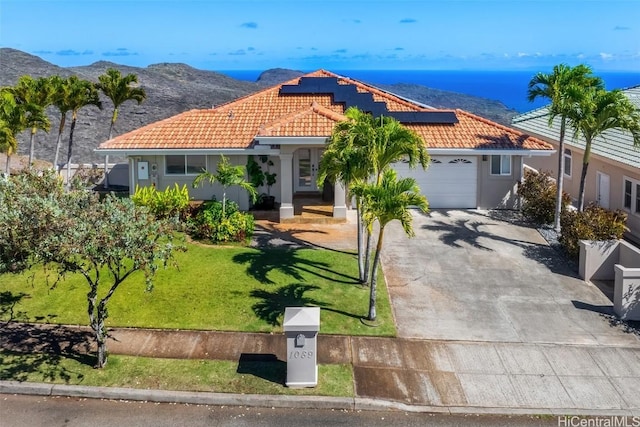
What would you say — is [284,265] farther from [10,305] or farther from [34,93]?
[34,93]

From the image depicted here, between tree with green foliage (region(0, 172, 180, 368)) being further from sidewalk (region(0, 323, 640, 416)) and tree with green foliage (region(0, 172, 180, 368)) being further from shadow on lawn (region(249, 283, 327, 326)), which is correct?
shadow on lawn (region(249, 283, 327, 326))

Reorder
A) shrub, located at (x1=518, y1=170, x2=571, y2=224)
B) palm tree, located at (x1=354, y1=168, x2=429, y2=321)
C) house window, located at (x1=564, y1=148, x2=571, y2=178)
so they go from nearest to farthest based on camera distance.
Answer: palm tree, located at (x1=354, y1=168, x2=429, y2=321), shrub, located at (x1=518, y1=170, x2=571, y2=224), house window, located at (x1=564, y1=148, x2=571, y2=178)

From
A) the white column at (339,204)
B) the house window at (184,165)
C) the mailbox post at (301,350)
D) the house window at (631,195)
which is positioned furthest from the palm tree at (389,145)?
the house window at (631,195)

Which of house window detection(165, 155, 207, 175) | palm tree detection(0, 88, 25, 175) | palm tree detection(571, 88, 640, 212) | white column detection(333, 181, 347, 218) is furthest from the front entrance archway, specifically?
palm tree detection(0, 88, 25, 175)

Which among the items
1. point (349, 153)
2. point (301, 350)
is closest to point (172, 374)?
point (301, 350)

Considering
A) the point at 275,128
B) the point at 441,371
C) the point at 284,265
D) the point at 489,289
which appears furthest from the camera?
the point at 275,128
